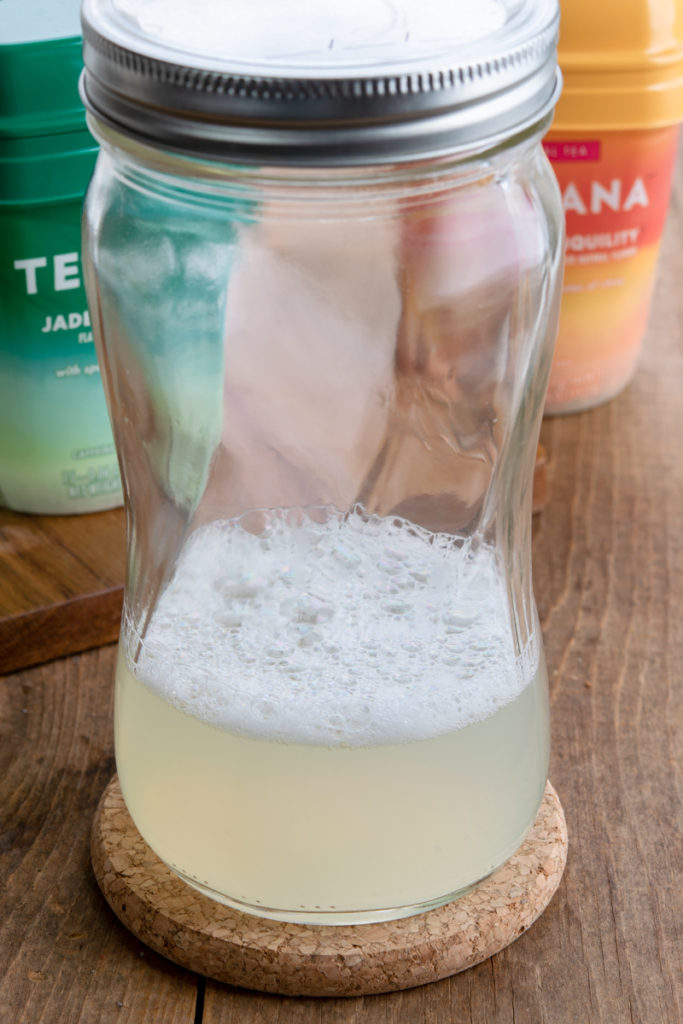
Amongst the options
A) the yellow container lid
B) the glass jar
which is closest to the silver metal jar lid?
the glass jar

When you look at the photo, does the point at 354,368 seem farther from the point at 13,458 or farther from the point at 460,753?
the point at 13,458

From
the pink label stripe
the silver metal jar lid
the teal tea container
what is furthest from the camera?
the pink label stripe

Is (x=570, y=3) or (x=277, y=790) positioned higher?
(x=570, y=3)

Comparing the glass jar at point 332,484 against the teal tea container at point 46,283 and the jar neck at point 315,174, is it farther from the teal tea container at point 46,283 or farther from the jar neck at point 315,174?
the teal tea container at point 46,283

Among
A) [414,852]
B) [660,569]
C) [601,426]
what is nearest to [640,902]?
[414,852]

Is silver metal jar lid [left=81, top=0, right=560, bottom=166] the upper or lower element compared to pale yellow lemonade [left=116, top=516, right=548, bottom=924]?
upper

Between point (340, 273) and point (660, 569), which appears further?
point (660, 569)

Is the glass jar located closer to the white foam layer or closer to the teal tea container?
the white foam layer
